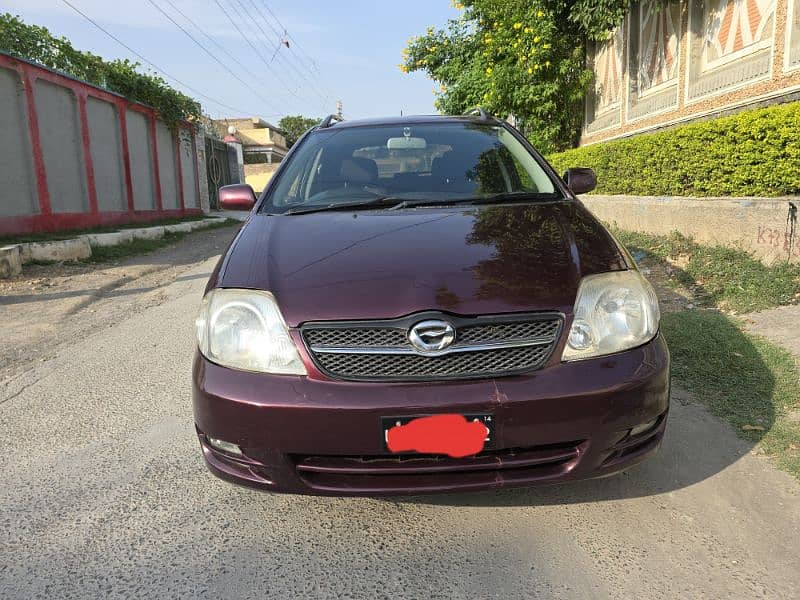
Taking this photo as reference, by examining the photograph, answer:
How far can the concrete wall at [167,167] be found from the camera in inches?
629

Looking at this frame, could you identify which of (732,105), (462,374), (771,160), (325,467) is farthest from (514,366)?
(732,105)

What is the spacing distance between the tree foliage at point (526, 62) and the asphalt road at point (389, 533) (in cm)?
795

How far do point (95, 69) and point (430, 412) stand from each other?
1369 centimetres

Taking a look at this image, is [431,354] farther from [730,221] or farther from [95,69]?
[95,69]

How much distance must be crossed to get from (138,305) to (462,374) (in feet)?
16.6

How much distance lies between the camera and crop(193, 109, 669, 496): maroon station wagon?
5.92 feet

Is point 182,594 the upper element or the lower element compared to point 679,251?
lower

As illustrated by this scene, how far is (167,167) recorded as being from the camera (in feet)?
→ 54.2

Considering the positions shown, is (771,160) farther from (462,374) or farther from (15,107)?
(15,107)

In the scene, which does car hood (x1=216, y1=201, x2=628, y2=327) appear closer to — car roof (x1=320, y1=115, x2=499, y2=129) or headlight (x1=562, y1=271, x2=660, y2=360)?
headlight (x1=562, y1=271, x2=660, y2=360)

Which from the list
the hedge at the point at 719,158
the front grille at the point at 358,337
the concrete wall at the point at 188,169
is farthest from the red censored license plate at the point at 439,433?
the concrete wall at the point at 188,169

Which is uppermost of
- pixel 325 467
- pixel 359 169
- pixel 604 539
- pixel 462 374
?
pixel 359 169

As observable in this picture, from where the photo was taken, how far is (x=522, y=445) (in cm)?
183

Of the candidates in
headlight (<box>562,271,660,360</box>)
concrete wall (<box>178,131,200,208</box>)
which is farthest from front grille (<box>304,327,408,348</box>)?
concrete wall (<box>178,131,200,208</box>)
